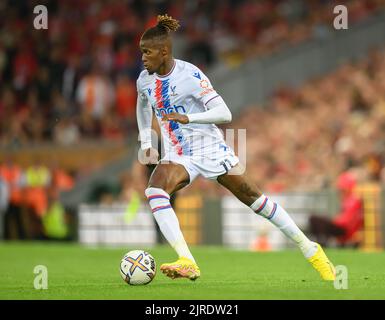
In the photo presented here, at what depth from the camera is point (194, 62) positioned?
26281 mm

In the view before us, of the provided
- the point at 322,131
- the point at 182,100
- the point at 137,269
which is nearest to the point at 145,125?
the point at 182,100

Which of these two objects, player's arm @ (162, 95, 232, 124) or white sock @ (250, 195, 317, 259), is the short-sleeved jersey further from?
white sock @ (250, 195, 317, 259)

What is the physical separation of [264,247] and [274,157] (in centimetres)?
356

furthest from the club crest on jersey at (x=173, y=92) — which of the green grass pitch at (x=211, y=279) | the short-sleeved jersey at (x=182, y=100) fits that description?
the green grass pitch at (x=211, y=279)

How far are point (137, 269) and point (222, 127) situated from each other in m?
13.6

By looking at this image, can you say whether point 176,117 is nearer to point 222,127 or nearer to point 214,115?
point 214,115

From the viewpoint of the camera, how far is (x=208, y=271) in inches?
471

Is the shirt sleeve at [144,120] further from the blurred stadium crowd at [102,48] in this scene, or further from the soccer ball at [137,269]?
the blurred stadium crowd at [102,48]

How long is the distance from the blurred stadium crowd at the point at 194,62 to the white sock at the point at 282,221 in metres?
8.53

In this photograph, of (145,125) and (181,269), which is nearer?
(181,269)

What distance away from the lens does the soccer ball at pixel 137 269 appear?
32.2 feet

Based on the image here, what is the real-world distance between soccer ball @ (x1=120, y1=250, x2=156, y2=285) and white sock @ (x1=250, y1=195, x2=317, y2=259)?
1.08 metres

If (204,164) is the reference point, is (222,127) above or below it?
above

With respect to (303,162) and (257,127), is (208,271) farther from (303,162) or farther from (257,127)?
(257,127)
